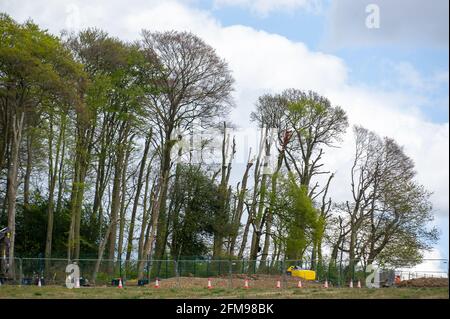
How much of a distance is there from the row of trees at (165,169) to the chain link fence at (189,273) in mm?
1847

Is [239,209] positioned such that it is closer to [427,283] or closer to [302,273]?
[302,273]

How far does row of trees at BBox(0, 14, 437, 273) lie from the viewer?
52.1m

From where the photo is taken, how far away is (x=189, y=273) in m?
50.2

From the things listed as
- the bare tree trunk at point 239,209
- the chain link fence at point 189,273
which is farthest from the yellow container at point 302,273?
the bare tree trunk at point 239,209

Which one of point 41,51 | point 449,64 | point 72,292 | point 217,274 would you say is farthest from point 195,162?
point 449,64

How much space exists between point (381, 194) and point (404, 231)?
11.1 feet

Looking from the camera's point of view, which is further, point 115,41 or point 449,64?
point 115,41

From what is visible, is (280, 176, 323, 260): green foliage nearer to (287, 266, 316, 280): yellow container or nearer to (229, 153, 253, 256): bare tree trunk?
(229, 153, 253, 256): bare tree trunk

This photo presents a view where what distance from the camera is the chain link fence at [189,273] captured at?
4266 cm

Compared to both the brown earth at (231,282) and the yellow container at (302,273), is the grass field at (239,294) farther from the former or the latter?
the yellow container at (302,273)

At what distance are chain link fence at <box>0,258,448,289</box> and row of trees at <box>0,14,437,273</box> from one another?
185cm

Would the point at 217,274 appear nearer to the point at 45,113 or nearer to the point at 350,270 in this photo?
the point at 350,270

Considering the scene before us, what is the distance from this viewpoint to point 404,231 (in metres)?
62.9

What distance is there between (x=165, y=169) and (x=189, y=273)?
30.6ft
